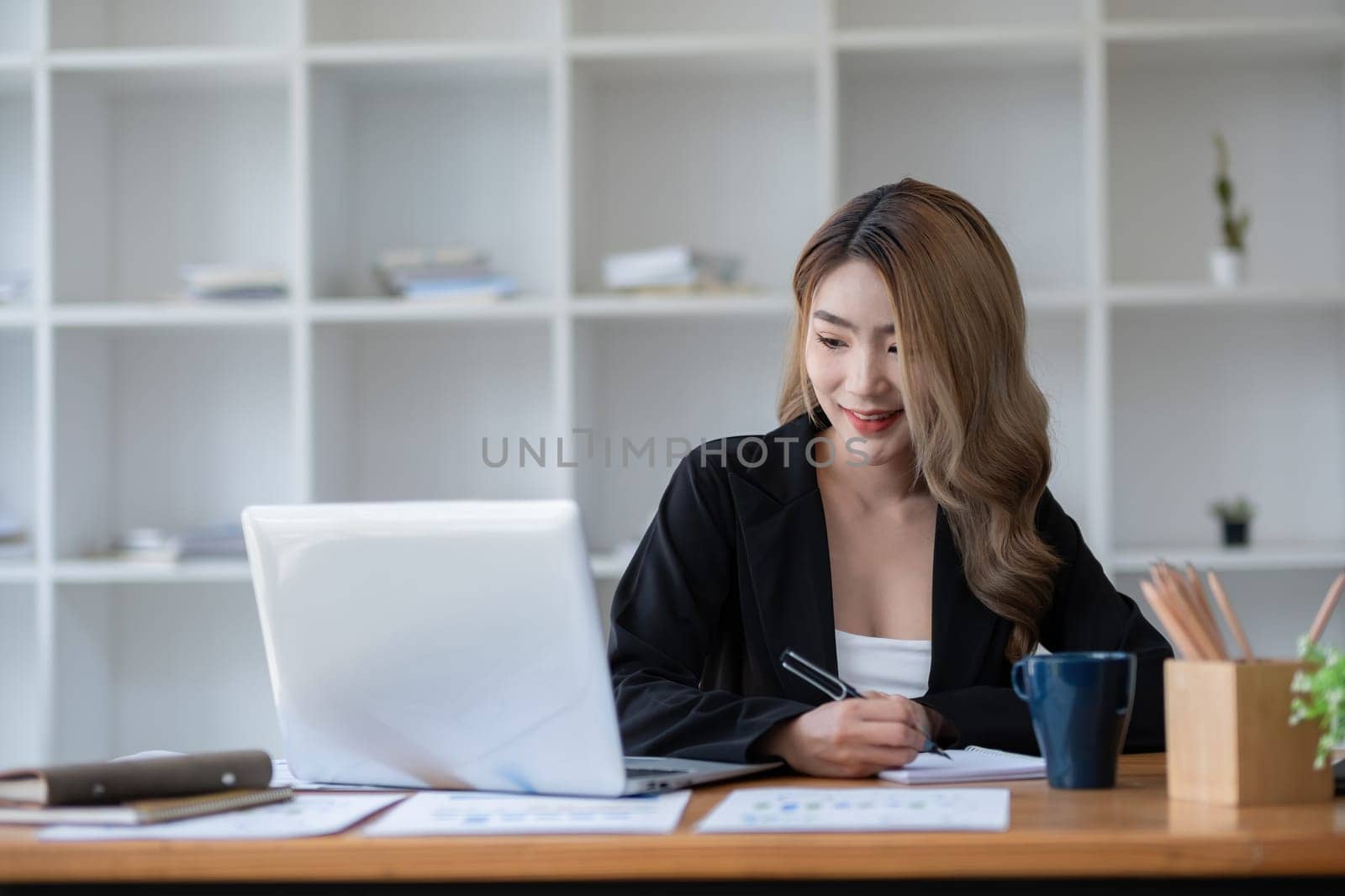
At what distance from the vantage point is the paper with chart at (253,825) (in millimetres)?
930

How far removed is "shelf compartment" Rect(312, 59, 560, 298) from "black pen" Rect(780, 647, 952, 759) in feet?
5.91

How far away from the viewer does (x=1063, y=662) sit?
1116 mm

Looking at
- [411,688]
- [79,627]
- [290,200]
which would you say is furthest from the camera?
[290,200]

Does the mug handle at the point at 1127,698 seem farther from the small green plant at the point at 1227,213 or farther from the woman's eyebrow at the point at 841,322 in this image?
the small green plant at the point at 1227,213

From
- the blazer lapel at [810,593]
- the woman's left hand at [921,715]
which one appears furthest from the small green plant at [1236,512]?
the woman's left hand at [921,715]

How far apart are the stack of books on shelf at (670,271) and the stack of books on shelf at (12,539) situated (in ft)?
4.64

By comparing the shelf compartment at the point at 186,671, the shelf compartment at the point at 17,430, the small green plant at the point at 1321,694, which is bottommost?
the shelf compartment at the point at 186,671

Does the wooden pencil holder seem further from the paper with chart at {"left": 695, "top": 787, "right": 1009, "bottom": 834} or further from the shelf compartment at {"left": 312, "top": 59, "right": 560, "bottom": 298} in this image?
the shelf compartment at {"left": 312, "top": 59, "right": 560, "bottom": 298}

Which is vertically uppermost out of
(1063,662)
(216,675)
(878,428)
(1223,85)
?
(1223,85)

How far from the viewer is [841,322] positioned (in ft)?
5.42

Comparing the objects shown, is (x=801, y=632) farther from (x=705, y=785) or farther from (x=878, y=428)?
(x=705, y=785)

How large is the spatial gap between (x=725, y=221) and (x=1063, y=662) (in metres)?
2.18

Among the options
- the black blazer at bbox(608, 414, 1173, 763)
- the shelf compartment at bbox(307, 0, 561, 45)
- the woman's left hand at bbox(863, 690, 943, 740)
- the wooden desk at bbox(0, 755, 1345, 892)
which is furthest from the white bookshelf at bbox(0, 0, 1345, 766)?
the wooden desk at bbox(0, 755, 1345, 892)

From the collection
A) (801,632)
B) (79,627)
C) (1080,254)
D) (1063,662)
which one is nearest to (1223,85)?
(1080,254)
